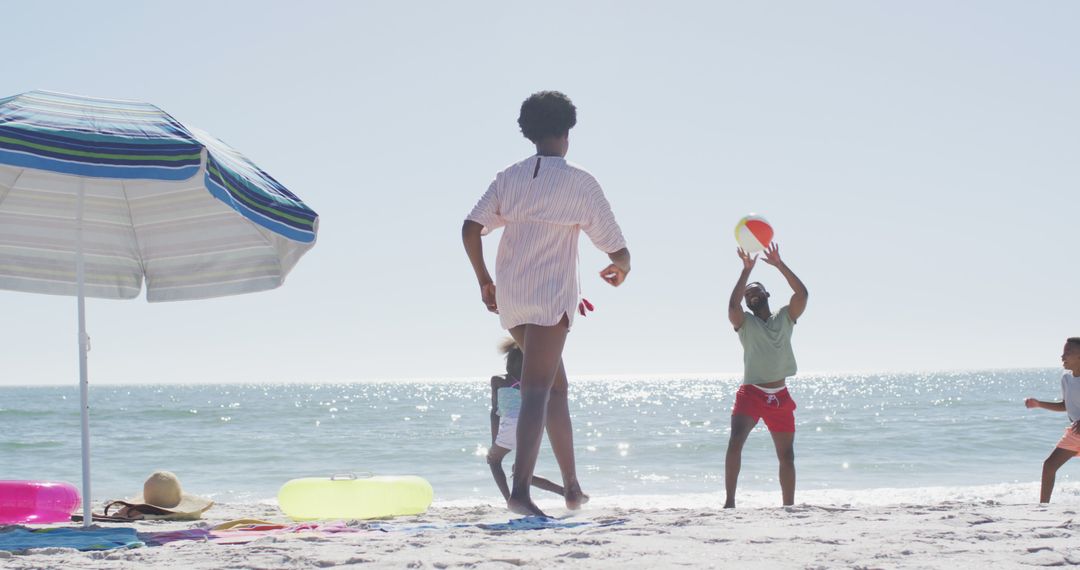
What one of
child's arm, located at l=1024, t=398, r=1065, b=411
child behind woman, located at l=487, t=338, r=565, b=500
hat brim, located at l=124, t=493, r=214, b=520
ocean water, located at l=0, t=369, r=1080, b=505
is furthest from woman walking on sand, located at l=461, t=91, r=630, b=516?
ocean water, located at l=0, t=369, r=1080, b=505

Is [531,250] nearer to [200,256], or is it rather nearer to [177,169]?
[177,169]

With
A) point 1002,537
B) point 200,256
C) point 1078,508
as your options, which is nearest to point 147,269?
point 200,256

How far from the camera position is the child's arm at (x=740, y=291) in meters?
5.70

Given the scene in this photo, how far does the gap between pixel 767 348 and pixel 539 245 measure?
2.17 meters

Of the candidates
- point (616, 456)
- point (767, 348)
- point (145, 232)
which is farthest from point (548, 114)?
point (616, 456)

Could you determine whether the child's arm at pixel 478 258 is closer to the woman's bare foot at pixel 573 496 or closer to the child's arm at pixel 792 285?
the woman's bare foot at pixel 573 496

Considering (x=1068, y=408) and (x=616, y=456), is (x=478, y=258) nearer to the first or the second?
(x=1068, y=408)

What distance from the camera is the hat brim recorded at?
6129 millimetres

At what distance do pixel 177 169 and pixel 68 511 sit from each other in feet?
9.80

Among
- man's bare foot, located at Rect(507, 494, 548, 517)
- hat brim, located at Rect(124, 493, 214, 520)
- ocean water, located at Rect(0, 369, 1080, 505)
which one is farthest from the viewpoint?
ocean water, located at Rect(0, 369, 1080, 505)

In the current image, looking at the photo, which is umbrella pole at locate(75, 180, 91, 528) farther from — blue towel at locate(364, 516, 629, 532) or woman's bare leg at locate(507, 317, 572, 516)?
woman's bare leg at locate(507, 317, 572, 516)

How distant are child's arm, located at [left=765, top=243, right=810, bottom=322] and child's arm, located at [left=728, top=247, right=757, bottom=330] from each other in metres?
0.10

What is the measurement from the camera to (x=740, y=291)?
18.8 ft

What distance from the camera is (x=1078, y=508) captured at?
4219mm
